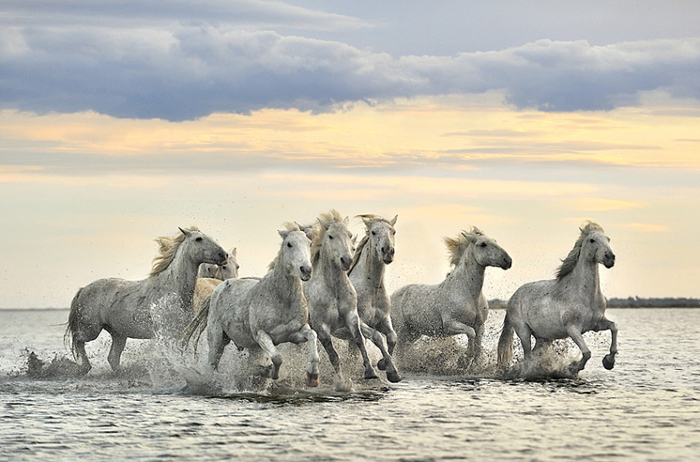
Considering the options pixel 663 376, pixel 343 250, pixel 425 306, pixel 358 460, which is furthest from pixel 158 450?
pixel 663 376

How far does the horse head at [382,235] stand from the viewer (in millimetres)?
14641

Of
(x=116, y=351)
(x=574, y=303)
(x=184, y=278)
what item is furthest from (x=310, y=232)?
(x=116, y=351)

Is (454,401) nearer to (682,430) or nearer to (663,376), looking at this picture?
(682,430)

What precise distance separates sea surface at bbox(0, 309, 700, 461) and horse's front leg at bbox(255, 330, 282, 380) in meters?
0.46

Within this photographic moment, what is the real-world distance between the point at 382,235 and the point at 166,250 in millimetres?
4318

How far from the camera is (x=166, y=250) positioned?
1730cm

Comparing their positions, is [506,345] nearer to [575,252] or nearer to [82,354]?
[575,252]

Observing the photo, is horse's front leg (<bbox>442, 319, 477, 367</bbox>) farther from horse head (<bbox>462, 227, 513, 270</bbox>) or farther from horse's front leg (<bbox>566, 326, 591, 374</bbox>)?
horse's front leg (<bbox>566, 326, 591, 374</bbox>)

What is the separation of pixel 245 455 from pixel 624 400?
650cm

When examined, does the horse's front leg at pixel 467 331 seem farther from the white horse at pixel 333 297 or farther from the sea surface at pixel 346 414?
the white horse at pixel 333 297

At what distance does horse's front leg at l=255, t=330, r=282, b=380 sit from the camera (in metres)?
12.9

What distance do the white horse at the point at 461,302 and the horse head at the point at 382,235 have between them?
252 cm

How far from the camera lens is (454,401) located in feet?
46.0

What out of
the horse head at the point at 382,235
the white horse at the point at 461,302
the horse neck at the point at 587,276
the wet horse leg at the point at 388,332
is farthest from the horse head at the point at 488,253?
the wet horse leg at the point at 388,332
